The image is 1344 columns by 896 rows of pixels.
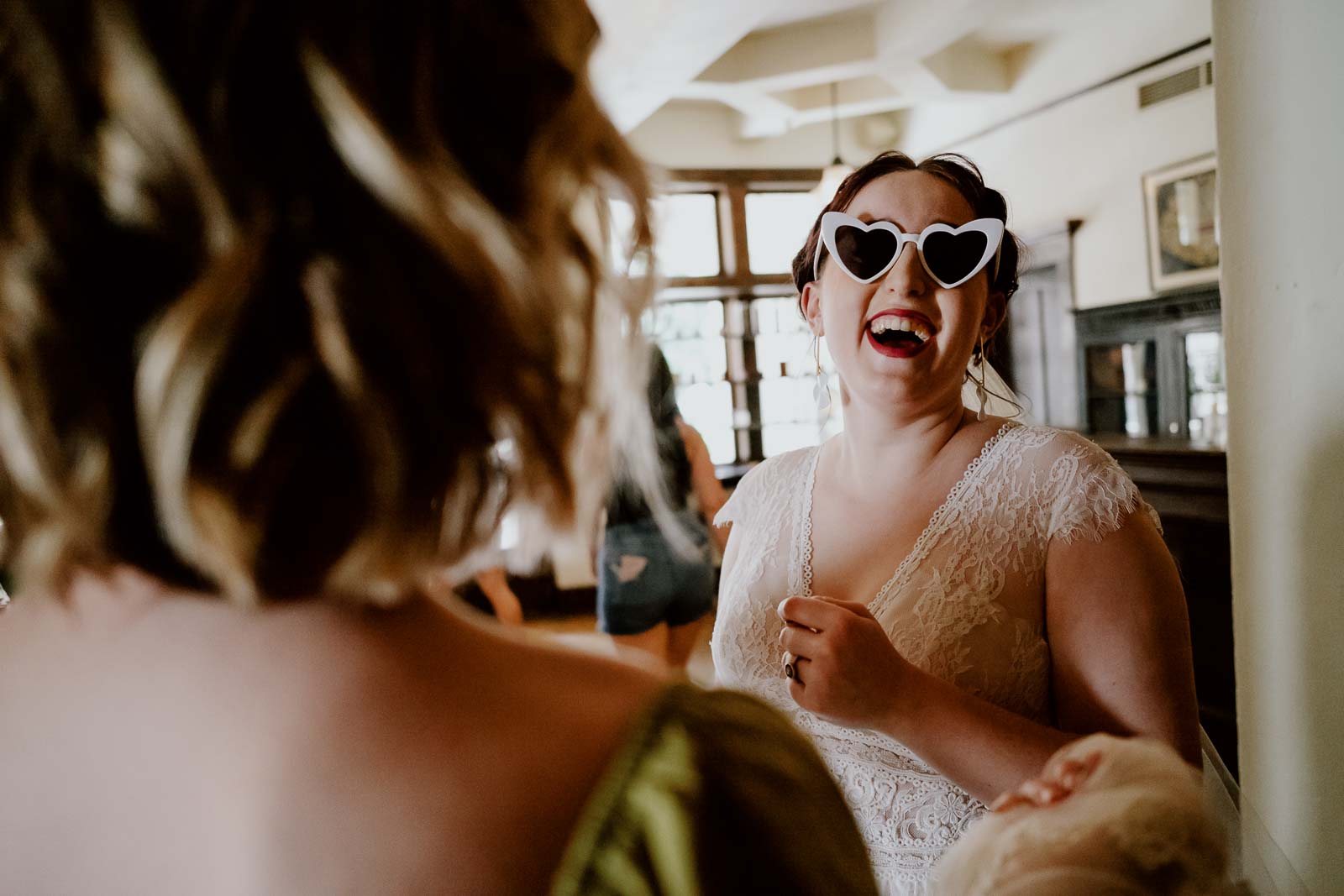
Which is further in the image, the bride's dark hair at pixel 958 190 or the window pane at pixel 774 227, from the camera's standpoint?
the window pane at pixel 774 227

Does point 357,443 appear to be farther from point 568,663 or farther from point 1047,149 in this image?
point 1047,149

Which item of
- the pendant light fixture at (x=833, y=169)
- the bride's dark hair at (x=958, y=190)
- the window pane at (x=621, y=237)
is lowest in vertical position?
the window pane at (x=621, y=237)

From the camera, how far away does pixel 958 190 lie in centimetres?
139

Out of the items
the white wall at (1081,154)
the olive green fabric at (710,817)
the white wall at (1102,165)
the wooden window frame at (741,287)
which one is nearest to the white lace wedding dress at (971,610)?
the olive green fabric at (710,817)

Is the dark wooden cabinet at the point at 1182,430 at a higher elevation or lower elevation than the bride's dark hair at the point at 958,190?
lower

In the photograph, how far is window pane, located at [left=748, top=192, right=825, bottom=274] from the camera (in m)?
8.12

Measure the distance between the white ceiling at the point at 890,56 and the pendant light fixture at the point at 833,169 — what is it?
8 centimetres

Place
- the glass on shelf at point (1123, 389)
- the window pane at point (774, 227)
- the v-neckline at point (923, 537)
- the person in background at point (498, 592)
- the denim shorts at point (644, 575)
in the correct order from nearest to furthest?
the v-neckline at point (923, 537)
the denim shorts at point (644, 575)
the person in background at point (498, 592)
the glass on shelf at point (1123, 389)
the window pane at point (774, 227)

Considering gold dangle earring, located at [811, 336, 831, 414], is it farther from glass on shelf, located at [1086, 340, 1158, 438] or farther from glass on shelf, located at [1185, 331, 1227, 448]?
glass on shelf, located at [1086, 340, 1158, 438]

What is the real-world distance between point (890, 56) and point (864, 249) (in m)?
5.60

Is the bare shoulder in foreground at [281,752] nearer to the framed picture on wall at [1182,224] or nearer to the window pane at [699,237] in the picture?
the framed picture on wall at [1182,224]

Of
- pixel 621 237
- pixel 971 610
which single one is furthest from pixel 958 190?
pixel 621 237

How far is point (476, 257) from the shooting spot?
1.45 feet

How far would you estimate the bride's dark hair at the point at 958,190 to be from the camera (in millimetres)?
1387
